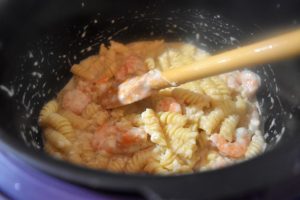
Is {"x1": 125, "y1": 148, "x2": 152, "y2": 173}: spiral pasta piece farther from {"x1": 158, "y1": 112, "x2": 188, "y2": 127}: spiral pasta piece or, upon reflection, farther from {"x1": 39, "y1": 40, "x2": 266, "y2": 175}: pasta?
{"x1": 158, "y1": 112, "x2": 188, "y2": 127}: spiral pasta piece

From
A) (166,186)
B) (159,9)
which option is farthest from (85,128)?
(166,186)

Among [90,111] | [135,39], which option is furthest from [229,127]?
[135,39]

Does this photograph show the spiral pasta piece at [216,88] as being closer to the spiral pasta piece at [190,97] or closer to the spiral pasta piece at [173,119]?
the spiral pasta piece at [190,97]

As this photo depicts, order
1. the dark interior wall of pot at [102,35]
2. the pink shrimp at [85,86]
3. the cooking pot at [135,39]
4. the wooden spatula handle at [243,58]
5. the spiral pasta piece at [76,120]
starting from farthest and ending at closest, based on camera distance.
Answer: the pink shrimp at [85,86] → the spiral pasta piece at [76,120] → the dark interior wall of pot at [102,35] → the wooden spatula handle at [243,58] → the cooking pot at [135,39]

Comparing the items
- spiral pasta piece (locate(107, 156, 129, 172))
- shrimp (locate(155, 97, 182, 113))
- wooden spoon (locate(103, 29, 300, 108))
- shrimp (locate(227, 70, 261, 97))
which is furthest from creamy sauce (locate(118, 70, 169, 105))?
shrimp (locate(227, 70, 261, 97))

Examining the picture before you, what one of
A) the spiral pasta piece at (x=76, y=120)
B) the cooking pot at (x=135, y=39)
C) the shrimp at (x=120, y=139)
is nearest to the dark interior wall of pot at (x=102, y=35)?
the cooking pot at (x=135, y=39)

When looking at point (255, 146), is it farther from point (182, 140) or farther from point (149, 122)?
point (149, 122)
